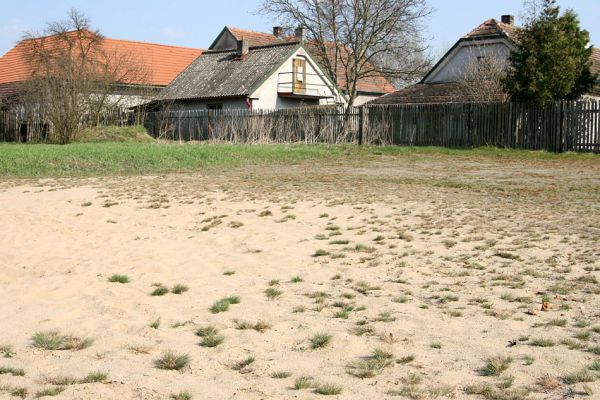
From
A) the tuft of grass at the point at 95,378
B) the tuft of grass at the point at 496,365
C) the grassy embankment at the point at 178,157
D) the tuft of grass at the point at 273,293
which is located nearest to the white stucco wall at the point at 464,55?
the grassy embankment at the point at 178,157

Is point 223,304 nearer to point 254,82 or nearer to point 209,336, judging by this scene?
point 209,336

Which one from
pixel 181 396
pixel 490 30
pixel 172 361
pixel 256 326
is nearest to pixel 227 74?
pixel 490 30

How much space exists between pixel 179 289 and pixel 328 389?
2915 millimetres

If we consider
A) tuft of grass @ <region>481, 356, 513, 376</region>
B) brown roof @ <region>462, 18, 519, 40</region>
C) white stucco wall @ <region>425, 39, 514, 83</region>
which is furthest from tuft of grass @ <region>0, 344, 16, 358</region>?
brown roof @ <region>462, 18, 519, 40</region>

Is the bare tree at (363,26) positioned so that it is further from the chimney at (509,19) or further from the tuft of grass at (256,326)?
the tuft of grass at (256,326)

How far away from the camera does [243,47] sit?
46.8m

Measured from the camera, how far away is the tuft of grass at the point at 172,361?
483cm

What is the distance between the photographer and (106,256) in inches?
344

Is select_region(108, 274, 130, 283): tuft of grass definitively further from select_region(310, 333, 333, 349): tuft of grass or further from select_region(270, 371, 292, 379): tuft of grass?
select_region(270, 371, 292, 379): tuft of grass

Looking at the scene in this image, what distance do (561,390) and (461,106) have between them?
24312 millimetres

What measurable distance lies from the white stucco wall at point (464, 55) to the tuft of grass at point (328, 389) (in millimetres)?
32887

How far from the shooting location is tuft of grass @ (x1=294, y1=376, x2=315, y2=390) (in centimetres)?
441

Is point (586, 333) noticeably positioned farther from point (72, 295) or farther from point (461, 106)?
point (461, 106)

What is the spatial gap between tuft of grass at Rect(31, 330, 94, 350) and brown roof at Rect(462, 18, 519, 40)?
3373 cm
